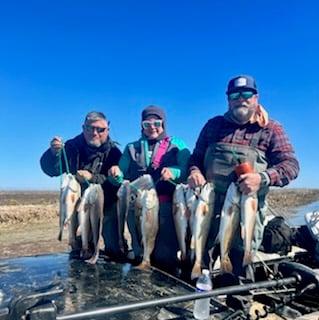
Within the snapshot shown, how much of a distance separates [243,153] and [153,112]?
149 cm

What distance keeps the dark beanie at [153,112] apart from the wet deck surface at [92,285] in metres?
2.19

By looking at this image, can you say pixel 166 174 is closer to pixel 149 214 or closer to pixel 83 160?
pixel 149 214

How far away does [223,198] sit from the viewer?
5.11m

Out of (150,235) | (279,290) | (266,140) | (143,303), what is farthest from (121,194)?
(143,303)

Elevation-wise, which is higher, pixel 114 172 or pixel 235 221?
pixel 114 172

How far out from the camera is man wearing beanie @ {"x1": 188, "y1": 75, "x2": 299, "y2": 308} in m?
4.91

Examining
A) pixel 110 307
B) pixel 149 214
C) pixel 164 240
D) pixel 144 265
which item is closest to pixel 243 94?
pixel 149 214

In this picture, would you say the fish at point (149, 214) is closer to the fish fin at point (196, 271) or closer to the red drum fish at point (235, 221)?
the fish fin at point (196, 271)

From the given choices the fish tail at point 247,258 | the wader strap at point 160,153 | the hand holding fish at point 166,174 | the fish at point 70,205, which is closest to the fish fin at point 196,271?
the fish tail at point 247,258

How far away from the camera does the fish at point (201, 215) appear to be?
192 inches

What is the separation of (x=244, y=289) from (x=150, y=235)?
206 cm

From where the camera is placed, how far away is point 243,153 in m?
4.98

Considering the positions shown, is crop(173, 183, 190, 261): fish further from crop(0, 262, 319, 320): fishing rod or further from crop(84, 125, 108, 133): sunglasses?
crop(0, 262, 319, 320): fishing rod

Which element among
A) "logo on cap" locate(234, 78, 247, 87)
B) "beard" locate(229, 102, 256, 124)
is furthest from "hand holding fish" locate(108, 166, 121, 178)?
"logo on cap" locate(234, 78, 247, 87)
